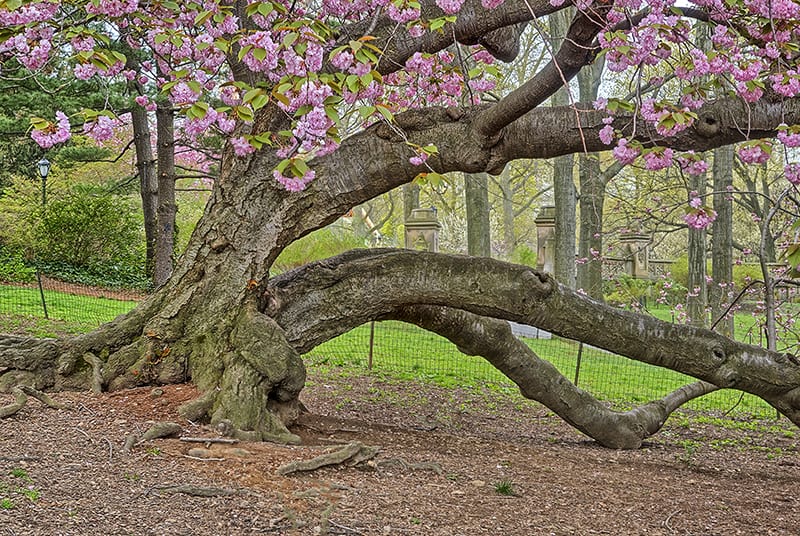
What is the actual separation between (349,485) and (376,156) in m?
2.24

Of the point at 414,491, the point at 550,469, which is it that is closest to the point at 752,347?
the point at 550,469

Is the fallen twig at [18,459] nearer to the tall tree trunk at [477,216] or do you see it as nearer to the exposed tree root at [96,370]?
the exposed tree root at [96,370]

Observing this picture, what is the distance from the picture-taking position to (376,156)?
5160 millimetres

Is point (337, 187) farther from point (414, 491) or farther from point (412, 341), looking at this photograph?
point (412, 341)

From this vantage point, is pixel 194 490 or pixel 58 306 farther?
pixel 58 306

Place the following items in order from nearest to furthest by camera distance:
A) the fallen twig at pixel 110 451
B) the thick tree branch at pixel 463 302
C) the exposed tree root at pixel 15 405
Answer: the fallen twig at pixel 110 451
the exposed tree root at pixel 15 405
the thick tree branch at pixel 463 302

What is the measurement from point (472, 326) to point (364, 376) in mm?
4379

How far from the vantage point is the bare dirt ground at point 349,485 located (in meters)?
3.32

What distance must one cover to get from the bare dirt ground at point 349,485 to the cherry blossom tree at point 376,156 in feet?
1.44

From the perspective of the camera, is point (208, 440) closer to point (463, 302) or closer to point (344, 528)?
point (344, 528)

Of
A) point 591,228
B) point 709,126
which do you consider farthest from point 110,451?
point 591,228

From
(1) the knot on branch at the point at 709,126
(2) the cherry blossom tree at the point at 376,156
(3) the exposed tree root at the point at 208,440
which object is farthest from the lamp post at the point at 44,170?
(1) the knot on branch at the point at 709,126

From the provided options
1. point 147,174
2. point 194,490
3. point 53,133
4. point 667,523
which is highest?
point 147,174

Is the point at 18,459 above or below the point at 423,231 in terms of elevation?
below
